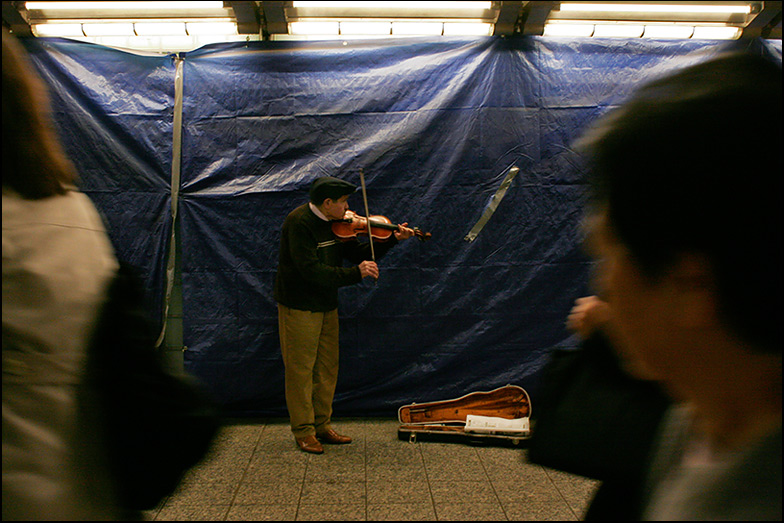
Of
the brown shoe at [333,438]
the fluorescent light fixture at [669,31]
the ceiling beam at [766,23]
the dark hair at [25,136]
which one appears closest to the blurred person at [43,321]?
the dark hair at [25,136]

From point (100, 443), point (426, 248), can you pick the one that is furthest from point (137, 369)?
point (426, 248)

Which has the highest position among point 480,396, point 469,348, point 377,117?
point 377,117

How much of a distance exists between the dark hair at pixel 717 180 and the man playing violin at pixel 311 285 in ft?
8.36

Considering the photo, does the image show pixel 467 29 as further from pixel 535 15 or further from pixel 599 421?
pixel 599 421

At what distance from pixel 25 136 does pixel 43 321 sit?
0.72 feet

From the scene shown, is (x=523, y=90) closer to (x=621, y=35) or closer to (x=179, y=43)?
(x=621, y=35)

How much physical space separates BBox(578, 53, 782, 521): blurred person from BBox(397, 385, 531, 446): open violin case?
2.77m

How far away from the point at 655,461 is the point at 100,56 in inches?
146

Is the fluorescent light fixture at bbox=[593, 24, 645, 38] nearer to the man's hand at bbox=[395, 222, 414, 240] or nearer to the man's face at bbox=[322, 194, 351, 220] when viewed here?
the man's hand at bbox=[395, 222, 414, 240]

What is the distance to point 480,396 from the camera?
3285mm

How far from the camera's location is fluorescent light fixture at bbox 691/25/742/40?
10.5 ft

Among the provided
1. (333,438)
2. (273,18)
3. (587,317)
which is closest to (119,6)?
(273,18)

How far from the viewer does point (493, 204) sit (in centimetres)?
333

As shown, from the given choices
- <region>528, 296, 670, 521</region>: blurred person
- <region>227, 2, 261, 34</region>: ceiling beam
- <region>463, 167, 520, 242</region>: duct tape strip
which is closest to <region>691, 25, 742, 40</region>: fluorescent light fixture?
<region>463, 167, 520, 242</region>: duct tape strip
